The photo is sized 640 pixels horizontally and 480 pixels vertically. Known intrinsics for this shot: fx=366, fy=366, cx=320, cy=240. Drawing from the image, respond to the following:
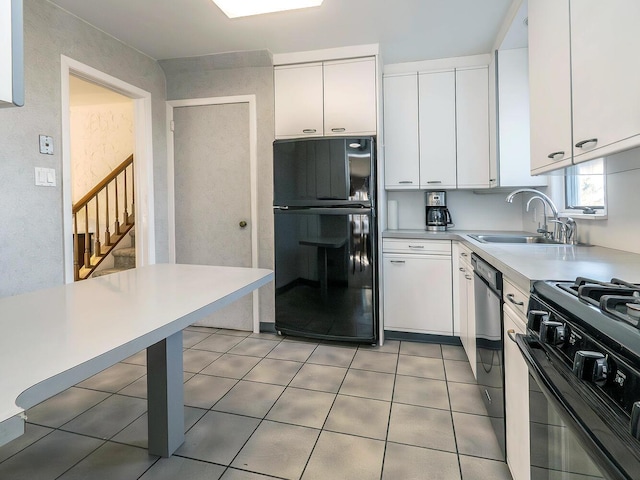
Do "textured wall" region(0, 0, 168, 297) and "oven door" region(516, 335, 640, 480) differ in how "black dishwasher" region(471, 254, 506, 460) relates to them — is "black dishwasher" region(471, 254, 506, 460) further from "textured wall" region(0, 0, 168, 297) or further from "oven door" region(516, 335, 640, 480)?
"textured wall" region(0, 0, 168, 297)

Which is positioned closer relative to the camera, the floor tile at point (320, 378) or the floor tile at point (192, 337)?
the floor tile at point (320, 378)

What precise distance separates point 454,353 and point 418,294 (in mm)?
513

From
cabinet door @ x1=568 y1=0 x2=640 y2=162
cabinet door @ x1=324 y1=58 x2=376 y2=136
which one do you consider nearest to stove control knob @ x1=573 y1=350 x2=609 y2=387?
cabinet door @ x1=568 y1=0 x2=640 y2=162

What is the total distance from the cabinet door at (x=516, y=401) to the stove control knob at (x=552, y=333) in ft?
1.22

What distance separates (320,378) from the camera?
239cm

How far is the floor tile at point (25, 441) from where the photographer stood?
5.38 feet

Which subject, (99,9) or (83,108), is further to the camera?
(83,108)

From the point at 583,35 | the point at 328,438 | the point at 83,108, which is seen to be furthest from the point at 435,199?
the point at 83,108

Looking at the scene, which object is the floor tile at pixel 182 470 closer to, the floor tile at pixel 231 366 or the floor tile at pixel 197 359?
the floor tile at pixel 231 366

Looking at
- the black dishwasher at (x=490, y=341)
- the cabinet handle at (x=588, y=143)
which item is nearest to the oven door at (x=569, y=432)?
the black dishwasher at (x=490, y=341)

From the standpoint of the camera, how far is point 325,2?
2.31m

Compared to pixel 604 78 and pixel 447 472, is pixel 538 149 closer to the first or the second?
pixel 604 78

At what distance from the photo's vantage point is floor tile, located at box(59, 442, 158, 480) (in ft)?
4.95

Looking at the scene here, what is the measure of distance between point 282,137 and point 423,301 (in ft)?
5.91
